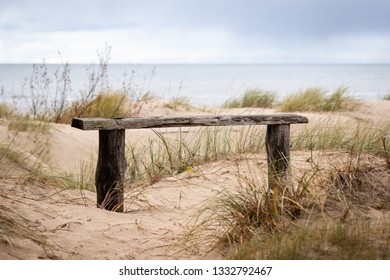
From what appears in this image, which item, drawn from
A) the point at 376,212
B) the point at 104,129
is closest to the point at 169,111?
the point at 104,129

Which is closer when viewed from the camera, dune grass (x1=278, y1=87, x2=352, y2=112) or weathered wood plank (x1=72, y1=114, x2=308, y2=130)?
weathered wood plank (x1=72, y1=114, x2=308, y2=130)

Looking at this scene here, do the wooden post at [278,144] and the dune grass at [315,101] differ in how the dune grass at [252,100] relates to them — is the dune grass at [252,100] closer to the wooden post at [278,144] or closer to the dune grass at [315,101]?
the dune grass at [315,101]

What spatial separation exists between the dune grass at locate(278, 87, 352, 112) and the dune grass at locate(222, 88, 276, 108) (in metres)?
0.56

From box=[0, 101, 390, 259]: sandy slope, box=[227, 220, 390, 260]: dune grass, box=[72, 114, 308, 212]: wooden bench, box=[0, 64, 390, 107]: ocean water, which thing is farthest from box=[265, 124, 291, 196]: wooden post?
box=[0, 64, 390, 107]: ocean water

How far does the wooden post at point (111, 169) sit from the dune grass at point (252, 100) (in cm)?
827

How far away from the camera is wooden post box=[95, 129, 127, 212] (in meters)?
5.34

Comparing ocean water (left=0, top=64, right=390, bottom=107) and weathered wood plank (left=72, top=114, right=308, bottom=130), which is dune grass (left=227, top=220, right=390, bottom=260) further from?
ocean water (left=0, top=64, right=390, bottom=107)

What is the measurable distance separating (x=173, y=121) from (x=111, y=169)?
2.22 ft

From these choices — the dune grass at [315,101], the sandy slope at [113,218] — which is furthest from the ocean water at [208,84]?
the sandy slope at [113,218]

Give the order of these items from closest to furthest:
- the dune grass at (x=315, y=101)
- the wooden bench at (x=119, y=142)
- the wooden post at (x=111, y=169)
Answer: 1. the wooden bench at (x=119, y=142)
2. the wooden post at (x=111, y=169)
3. the dune grass at (x=315, y=101)

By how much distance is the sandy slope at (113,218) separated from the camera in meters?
4.35
